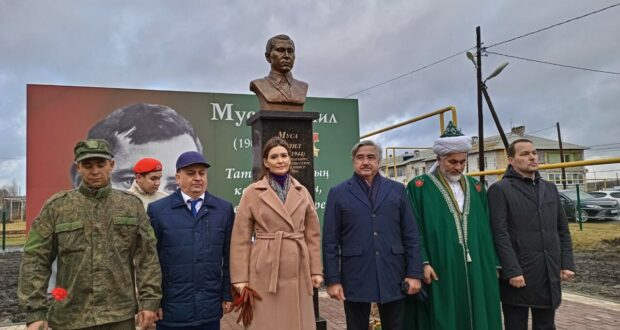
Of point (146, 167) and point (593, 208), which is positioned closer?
point (146, 167)

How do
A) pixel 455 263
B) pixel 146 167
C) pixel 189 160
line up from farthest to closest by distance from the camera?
pixel 146 167
pixel 455 263
pixel 189 160

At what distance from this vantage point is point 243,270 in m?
2.51

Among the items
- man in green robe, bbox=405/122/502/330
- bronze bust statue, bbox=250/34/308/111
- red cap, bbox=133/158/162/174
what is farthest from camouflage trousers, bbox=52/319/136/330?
bronze bust statue, bbox=250/34/308/111

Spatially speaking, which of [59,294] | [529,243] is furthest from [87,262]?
[529,243]

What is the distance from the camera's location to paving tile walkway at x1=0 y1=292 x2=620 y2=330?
14.3ft

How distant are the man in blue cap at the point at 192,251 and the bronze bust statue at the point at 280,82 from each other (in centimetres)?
194

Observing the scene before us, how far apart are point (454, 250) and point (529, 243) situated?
0.54m

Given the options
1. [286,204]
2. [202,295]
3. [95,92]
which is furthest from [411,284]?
[95,92]

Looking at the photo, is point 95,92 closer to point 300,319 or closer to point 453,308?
point 300,319

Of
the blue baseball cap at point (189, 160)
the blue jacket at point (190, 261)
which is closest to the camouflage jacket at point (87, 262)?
the blue jacket at point (190, 261)

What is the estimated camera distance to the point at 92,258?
7.00 feet

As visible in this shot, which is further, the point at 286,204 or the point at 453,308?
the point at 453,308

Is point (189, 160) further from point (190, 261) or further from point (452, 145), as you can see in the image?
point (452, 145)

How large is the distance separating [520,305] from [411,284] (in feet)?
2.81
